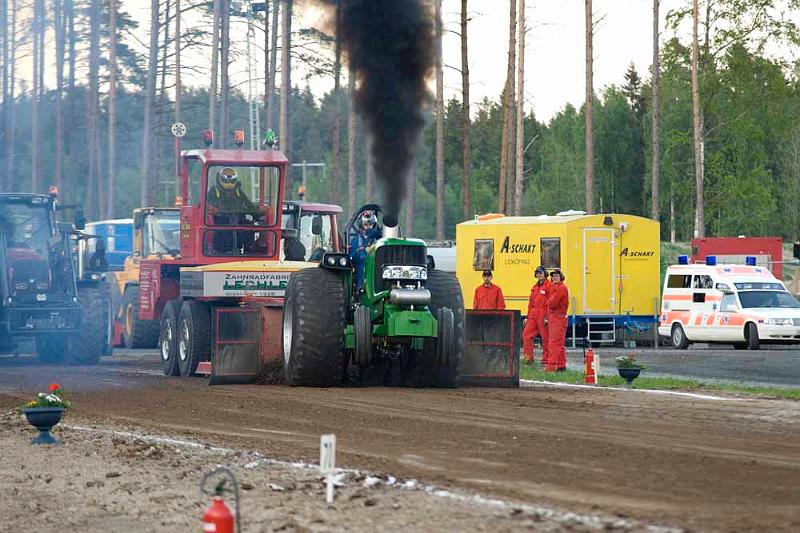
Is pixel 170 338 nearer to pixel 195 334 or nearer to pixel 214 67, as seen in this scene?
pixel 195 334

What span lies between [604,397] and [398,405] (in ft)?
10.3

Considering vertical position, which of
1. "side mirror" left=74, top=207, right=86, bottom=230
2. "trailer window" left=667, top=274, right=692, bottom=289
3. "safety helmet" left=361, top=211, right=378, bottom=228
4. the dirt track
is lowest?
the dirt track

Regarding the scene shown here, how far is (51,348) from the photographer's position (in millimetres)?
28891

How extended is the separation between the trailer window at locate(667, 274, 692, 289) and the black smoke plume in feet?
56.1

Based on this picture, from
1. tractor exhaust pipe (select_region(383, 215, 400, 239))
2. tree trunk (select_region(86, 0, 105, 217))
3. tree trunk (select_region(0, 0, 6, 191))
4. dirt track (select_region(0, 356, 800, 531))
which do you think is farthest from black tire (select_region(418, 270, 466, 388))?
tree trunk (select_region(86, 0, 105, 217))

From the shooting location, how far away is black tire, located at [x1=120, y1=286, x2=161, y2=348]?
113 ft

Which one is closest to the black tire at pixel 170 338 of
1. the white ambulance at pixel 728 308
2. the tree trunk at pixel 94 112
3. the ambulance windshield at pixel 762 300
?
the white ambulance at pixel 728 308

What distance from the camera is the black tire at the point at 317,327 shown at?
1911cm

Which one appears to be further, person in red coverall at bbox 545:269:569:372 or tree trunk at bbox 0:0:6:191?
tree trunk at bbox 0:0:6:191

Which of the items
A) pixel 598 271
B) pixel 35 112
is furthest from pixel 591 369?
pixel 35 112

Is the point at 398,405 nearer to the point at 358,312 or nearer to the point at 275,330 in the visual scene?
the point at 358,312

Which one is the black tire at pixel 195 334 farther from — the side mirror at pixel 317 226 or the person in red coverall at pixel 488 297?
the person in red coverall at pixel 488 297

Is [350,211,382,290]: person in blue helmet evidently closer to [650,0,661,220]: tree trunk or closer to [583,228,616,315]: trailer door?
[583,228,616,315]: trailer door

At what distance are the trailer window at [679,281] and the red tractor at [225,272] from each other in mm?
12023
